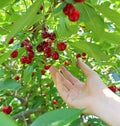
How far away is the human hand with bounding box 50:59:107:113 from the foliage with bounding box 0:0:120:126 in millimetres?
84

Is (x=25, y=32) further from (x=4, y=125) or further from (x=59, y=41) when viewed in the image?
(x=4, y=125)

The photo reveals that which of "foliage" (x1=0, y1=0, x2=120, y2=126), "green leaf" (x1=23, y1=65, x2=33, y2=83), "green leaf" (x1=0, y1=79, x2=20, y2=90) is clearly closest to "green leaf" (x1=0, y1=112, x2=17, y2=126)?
"foliage" (x1=0, y1=0, x2=120, y2=126)

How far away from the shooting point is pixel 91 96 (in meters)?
1.45

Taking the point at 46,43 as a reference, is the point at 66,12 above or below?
above

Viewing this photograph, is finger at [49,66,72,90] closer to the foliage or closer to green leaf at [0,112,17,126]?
the foliage

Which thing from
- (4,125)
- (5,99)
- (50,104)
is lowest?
(50,104)

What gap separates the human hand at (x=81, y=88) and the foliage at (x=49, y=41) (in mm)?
84

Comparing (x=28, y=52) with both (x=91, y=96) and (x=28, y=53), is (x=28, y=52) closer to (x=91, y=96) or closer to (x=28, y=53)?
(x=28, y=53)

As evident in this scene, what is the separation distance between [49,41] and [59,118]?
3.40 feet

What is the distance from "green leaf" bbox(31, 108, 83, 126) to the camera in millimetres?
558

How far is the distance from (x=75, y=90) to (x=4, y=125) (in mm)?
1088

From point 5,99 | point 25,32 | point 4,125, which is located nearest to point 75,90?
point 25,32

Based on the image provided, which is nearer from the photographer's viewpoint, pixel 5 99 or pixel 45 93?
pixel 5 99

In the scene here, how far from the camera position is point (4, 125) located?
49 cm
